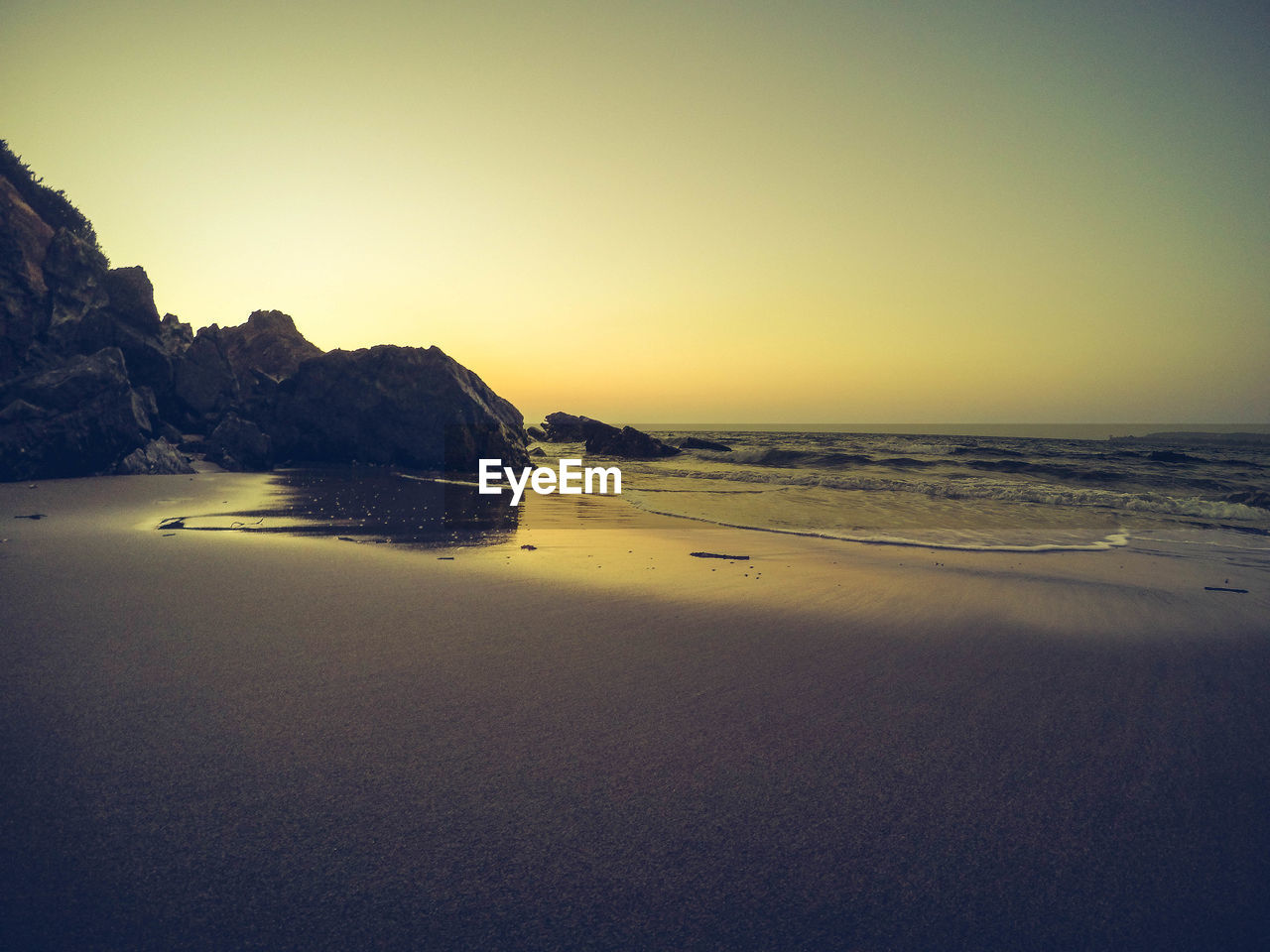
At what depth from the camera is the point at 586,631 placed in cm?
531

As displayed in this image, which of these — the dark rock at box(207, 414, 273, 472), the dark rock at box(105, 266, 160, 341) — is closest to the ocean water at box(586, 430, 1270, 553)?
the dark rock at box(207, 414, 273, 472)

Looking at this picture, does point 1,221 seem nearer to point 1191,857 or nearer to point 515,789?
point 515,789

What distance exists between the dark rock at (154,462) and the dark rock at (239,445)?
210 cm

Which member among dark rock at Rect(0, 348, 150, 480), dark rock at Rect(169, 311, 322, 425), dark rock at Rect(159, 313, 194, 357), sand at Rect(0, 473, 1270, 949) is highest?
dark rock at Rect(159, 313, 194, 357)

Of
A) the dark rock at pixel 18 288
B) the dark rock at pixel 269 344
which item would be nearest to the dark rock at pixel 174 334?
the dark rock at pixel 18 288

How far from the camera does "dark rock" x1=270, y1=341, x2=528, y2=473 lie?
2477cm

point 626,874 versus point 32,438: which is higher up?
point 32,438

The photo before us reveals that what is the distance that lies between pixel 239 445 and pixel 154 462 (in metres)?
4.11

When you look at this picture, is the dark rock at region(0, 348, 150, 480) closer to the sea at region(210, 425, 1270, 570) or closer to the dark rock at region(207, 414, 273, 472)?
the dark rock at region(207, 414, 273, 472)

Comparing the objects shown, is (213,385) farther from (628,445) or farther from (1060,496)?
(1060,496)

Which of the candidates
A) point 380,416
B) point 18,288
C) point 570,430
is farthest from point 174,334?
point 570,430

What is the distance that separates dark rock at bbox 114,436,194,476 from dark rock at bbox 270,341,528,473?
20.5 ft

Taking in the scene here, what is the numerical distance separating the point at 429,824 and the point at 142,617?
404 cm

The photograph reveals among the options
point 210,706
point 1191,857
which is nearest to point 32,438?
point 210,706
